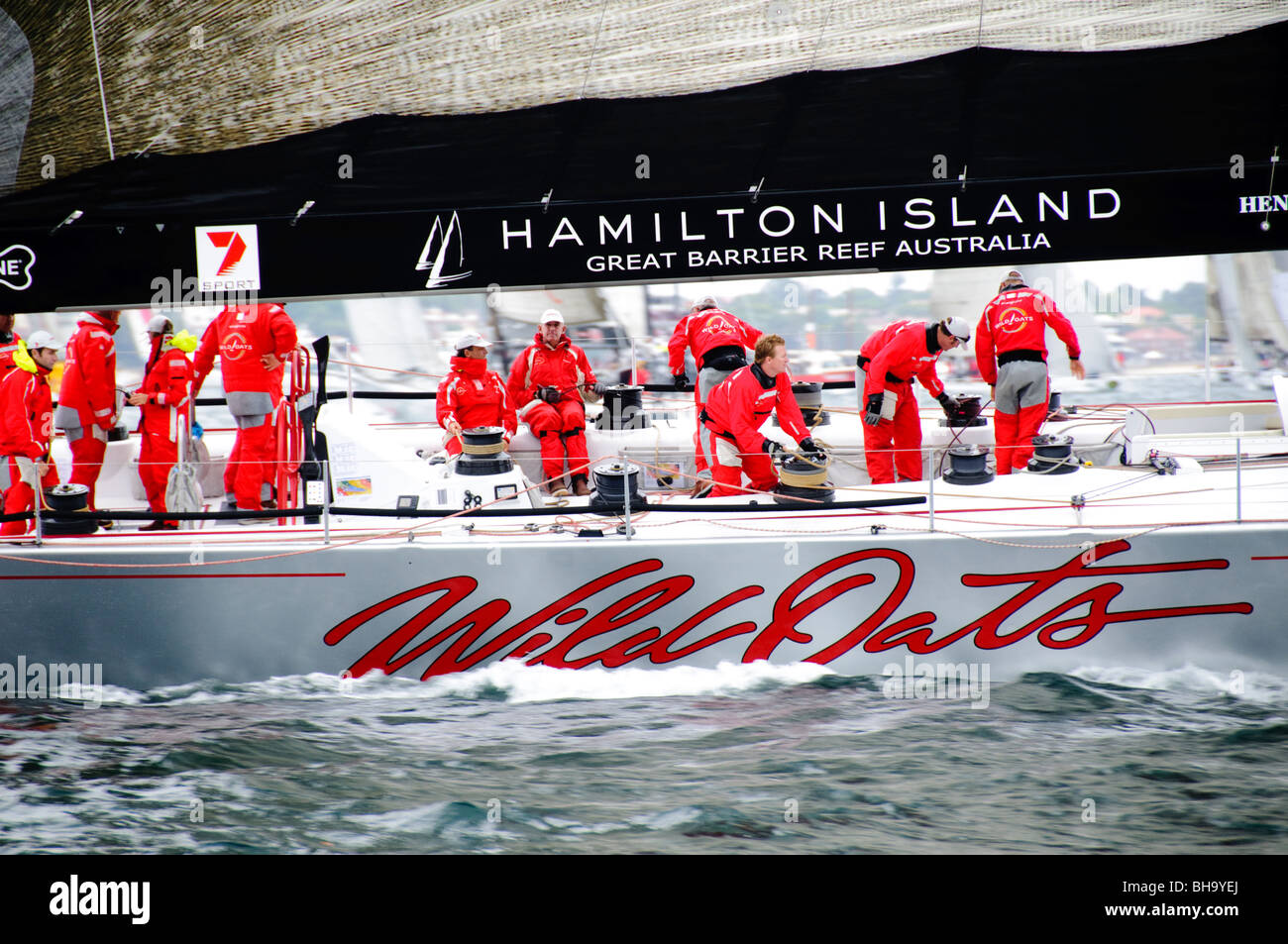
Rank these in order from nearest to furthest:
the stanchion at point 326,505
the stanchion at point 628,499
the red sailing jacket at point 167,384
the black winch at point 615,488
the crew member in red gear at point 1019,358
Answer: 1. the stanchion at point 326,505
2. the stanchion at point 628,499
3. the black winch at point 615,488
4. the red sailing jacket at point 167,384
5. the crew member in red gear at point 1019,358

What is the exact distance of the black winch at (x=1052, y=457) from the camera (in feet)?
16.9

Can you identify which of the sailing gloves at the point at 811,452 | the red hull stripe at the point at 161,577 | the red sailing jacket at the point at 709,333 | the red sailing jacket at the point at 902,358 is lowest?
the red hull stripe at the point at 161,577

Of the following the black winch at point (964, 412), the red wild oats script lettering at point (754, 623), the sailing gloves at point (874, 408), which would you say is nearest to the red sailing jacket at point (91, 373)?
the red wild oats script lettering at point (754, 623)

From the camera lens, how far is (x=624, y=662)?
481 cm

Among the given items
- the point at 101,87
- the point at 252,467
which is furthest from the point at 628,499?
the point at 101,87

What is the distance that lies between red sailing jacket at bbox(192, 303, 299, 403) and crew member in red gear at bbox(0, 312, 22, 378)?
85cm

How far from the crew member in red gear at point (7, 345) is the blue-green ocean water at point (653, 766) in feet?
4.77

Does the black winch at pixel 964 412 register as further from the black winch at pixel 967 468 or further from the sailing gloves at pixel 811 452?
the sailing gloves at pixel 811 452

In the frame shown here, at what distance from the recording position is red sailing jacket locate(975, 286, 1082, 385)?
18.1 ft

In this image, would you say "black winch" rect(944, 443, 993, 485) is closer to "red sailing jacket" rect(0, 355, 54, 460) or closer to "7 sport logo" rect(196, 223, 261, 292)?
"7 sport logo" rect(196, 223, 261, 292)

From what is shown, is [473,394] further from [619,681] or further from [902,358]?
[902,358]

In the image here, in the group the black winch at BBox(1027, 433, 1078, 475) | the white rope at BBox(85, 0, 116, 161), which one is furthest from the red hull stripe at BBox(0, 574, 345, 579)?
the black winch at BBox(1027, 433, 1078, 475)
